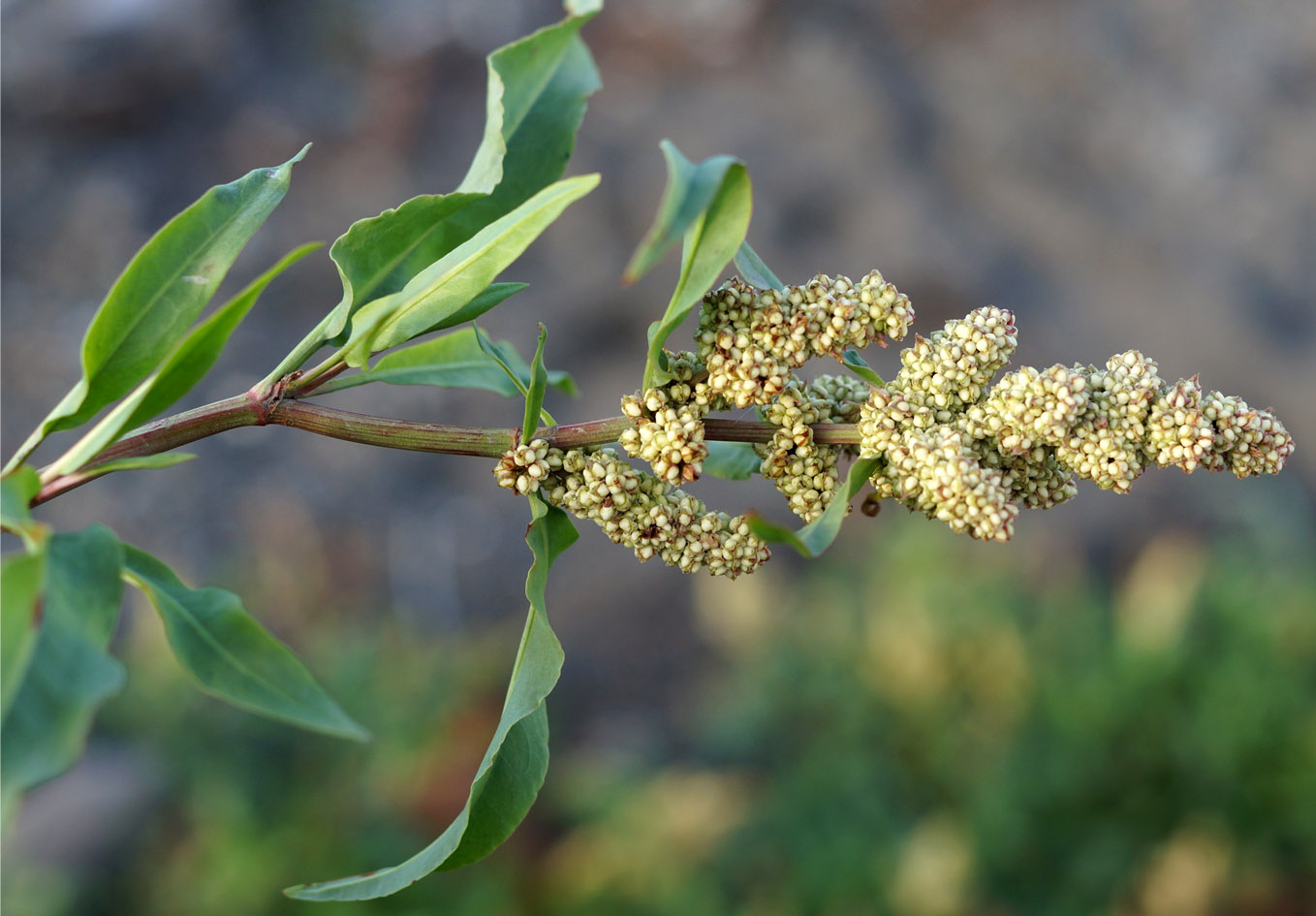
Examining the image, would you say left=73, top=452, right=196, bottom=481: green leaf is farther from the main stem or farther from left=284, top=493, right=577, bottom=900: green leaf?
left=284, top=493, right=577, bottom=900: green leaf

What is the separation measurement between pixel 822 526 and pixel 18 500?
72 cm

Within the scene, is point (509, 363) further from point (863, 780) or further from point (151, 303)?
point (863, 780)

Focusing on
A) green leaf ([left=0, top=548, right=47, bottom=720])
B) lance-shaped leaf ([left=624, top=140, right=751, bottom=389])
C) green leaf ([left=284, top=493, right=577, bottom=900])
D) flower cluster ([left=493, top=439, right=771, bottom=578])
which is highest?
lance-shaped leaf ([left=624, top=140, right=751, bottom=389])

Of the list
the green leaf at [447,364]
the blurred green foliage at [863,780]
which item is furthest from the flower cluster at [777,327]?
the blurred green foliage at [863,780]

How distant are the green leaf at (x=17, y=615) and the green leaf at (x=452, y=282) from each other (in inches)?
15.0

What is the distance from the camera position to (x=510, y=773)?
1159 millimetres

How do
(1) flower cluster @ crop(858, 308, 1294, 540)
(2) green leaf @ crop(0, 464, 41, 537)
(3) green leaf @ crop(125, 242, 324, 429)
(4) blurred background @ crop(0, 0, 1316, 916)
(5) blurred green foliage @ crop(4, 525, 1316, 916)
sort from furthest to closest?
(4) blurred background @ crop(0, 0, 1316, 916), (5) blurred green foliage @ crop(4, 525, 1316, 916), (1) flower cluster @ crop(858, 308, 1294, 540), (3) green leaf @ crop(125, 242, 324, 429), (2) green leaf @ crop(0, 464, 41, 537)

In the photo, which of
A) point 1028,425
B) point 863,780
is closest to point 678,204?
point 1028,425

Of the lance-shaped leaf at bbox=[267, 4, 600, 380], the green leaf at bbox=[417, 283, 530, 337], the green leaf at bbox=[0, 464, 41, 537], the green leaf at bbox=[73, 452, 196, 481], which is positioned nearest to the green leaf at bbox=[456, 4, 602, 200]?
the lance-shaped leaf at bbox=[267, 4, 600, 380]

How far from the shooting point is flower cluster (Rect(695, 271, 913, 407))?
1105mm

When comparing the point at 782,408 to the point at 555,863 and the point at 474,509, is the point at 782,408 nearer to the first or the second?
the point at 555,863

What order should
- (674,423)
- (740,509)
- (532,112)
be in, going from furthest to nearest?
(740,509)
(532,112)
(674,423)

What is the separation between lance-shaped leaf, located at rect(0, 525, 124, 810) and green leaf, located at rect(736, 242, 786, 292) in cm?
66

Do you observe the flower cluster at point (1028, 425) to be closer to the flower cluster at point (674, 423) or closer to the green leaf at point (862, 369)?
the green leaf at point (862, 369)
